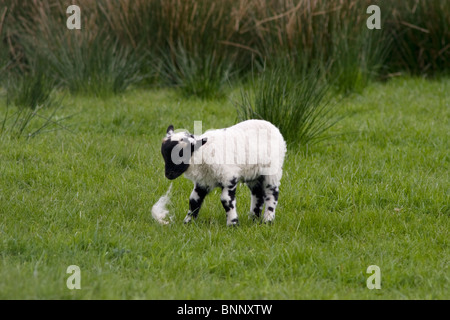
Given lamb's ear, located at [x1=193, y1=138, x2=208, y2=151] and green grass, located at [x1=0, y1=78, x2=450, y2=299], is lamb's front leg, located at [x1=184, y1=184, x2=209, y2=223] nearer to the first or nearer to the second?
green grass, located at [x1=0, y1=78, x2=450, y2=299]

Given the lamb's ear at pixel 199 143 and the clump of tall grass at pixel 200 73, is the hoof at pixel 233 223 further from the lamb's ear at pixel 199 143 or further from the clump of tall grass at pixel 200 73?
the clump of tall grass at pixel 200 73

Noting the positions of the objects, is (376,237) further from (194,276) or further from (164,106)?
(164,106)

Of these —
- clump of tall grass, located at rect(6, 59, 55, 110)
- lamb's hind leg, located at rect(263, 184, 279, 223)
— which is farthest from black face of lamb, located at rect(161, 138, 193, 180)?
clump of tall grass, located at rect(6, 59, 55, 110)

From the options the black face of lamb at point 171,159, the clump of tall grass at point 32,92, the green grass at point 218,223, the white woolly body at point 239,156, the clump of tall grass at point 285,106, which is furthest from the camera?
the clump of tall grass at point 32,92

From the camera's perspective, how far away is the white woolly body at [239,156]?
14.2 ft

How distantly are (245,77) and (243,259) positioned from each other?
6176 mm

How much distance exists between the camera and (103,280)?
366cm

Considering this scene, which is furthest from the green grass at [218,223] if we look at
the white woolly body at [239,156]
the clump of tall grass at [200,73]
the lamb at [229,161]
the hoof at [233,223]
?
the clump of tall grass at [200,73]

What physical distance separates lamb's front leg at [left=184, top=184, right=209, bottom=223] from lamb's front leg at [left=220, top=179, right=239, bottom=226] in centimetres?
15

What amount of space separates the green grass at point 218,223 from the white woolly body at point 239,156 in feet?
1.28

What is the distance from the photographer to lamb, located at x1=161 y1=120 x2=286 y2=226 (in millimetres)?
4207

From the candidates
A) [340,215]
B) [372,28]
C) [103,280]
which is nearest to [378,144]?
[340,215]

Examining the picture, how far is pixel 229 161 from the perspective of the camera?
14.2 ft
